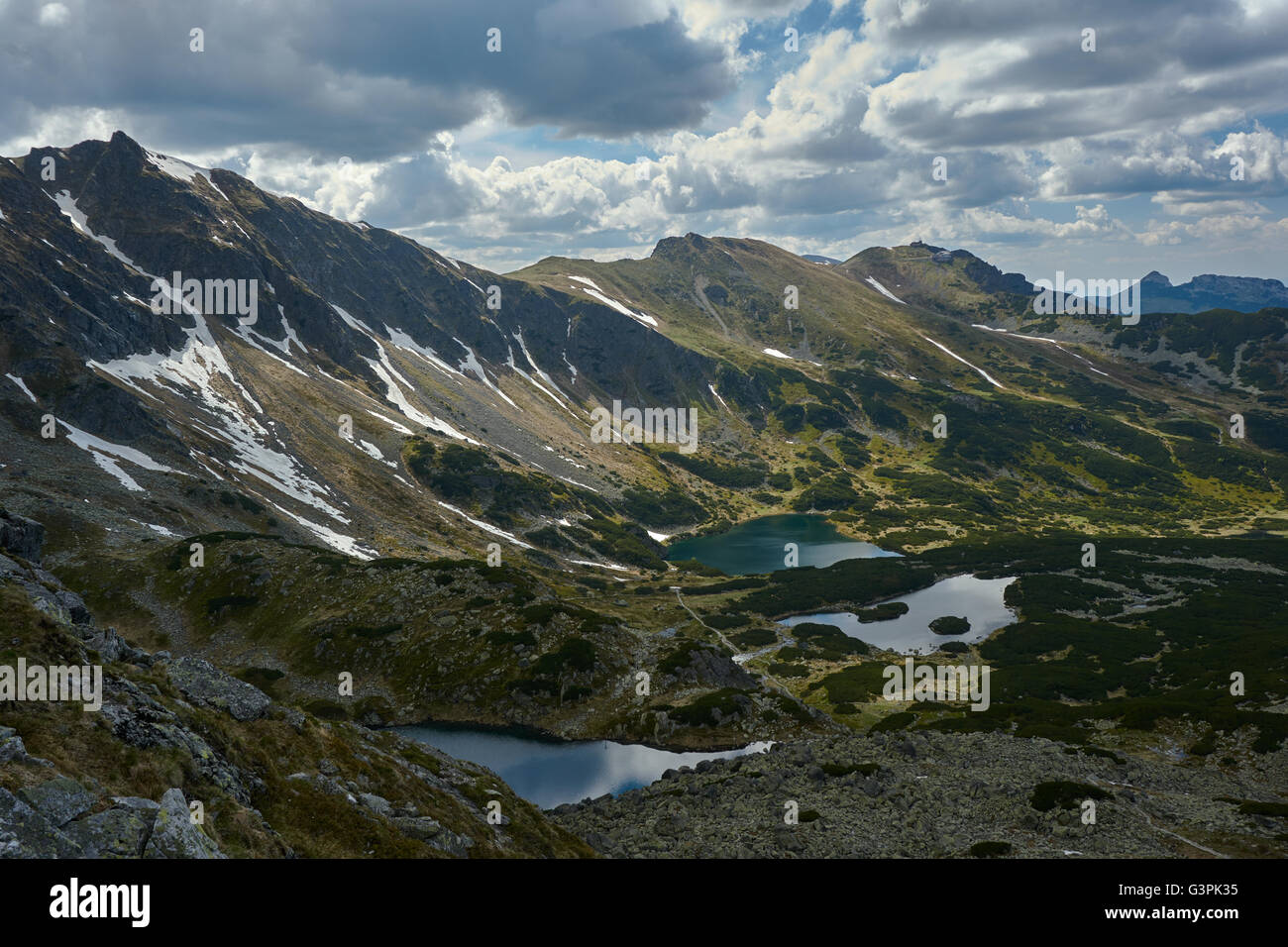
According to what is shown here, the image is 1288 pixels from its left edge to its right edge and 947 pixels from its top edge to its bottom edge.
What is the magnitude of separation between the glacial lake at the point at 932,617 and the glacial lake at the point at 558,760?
59392 mm

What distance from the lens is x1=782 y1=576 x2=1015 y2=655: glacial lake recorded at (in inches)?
4540

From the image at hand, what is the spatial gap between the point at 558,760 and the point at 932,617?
8653cm

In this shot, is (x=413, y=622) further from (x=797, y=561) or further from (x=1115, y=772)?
(x=797, y=561)

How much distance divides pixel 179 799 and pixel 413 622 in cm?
6650

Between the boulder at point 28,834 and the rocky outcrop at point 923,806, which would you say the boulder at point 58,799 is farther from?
the rocky outcrop at point 923,806

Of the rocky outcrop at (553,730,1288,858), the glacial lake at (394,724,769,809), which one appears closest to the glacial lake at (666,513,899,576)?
the glacial lake at (394,724,769,809)

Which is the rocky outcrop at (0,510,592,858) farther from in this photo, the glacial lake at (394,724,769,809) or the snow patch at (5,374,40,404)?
the snow patch at (5,374,40,404)

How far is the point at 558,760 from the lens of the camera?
215 ft

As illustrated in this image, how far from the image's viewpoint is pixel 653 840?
43125mm

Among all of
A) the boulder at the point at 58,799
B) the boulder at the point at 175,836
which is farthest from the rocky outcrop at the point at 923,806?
the boulder at the point at 58,799

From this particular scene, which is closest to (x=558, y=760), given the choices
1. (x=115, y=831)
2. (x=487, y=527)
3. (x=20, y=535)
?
(x=20, y=535)

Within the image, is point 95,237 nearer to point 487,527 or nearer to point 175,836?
point 487,527
